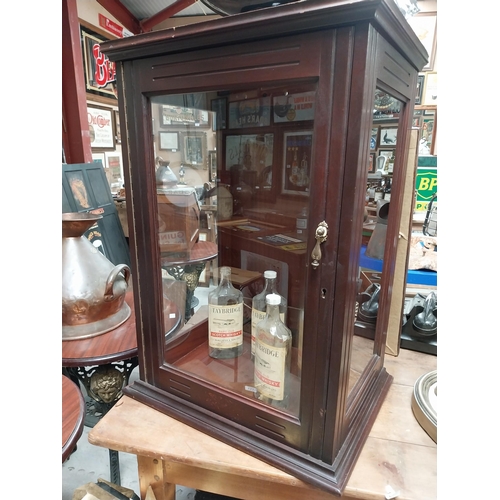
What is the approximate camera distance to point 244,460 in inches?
23.9

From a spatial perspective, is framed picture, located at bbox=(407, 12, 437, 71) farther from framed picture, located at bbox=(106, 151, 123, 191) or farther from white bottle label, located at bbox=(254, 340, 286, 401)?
framed picture, located at bbox=(106, 151, 123, 191)

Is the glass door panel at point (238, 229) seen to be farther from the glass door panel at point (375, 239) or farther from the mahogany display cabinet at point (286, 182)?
the glass door panel at point (375, 239)

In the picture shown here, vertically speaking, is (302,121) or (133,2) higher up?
(133,2)

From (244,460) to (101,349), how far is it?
0.56m

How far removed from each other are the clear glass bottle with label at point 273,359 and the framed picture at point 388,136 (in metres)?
0.34

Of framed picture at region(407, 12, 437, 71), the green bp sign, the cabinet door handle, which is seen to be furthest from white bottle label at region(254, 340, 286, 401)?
framed picture at region(407, 12, 437, 71)

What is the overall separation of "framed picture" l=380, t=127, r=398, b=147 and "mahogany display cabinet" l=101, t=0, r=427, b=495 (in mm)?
11

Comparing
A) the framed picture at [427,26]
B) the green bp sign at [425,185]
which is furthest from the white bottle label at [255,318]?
the framed picture at [427,26]

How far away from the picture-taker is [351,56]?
0.43 metres

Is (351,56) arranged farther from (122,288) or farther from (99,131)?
(99,131)

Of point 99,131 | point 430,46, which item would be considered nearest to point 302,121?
point 430,46

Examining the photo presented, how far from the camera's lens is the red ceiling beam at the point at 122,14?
113 inches

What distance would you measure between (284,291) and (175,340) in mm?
265

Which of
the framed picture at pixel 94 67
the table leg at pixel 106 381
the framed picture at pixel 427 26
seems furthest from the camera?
the framed picture at pixel 94 67
